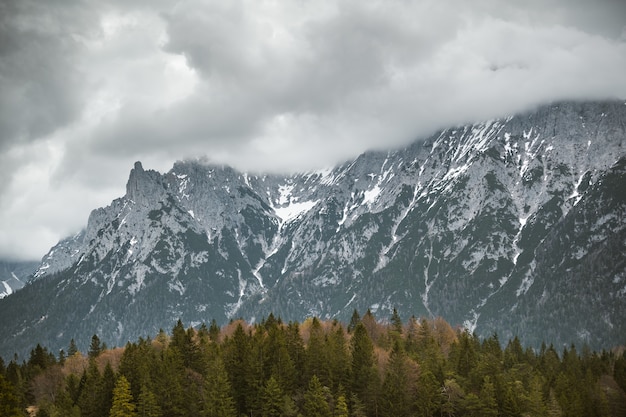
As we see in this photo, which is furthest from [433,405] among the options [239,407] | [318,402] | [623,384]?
[623,384]

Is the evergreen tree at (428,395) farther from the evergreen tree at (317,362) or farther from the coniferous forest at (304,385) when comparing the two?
the evergreen tree at (317,362)

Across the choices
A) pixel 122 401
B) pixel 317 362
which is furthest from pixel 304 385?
pixel 122 401

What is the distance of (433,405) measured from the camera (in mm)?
111625

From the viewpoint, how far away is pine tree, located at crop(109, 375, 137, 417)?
10375 centimetres

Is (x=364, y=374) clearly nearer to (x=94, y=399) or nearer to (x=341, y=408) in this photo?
(x=341, y=408)

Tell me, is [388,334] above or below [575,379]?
above

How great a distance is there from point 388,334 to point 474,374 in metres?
36.0

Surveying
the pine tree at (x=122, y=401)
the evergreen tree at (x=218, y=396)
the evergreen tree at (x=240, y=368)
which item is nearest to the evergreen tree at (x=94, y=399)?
the pine tree at (x=122, y=401)

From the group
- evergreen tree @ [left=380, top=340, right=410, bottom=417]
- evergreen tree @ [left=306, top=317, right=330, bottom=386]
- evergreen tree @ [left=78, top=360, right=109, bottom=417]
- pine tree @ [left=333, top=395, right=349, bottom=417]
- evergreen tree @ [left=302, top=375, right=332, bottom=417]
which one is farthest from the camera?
evergreen tree @ [left=306, top=317, right=330, bottom=386]

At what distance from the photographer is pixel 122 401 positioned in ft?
343

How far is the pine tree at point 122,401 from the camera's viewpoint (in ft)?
340

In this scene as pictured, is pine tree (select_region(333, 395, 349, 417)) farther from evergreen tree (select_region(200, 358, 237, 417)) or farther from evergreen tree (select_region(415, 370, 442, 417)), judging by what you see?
evergreen tree (select_region(200, 358, 237, 417))

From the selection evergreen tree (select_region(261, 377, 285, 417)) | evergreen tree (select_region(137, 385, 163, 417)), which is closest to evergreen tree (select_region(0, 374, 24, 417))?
evergreen tree (select_region(137, 385, 163, 417))

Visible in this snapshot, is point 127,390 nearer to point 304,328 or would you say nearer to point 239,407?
point 239,407
